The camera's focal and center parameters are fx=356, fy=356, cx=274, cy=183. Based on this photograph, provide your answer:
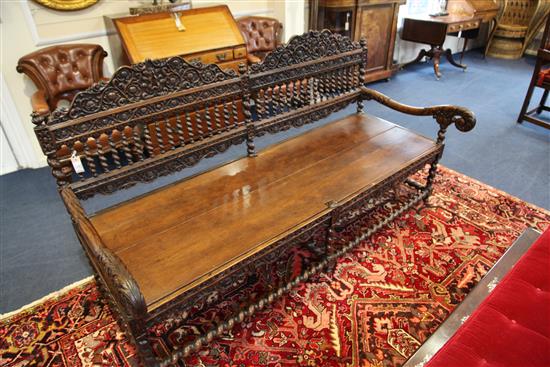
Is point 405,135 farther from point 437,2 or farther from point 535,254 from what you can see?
point 437,2

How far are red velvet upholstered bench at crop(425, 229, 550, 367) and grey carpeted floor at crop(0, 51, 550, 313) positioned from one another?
58.8 inches

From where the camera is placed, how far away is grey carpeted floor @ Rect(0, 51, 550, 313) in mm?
2188

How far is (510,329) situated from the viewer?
1276mm

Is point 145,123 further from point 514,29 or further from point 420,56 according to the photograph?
point 514,29

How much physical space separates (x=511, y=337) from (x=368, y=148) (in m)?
1.31

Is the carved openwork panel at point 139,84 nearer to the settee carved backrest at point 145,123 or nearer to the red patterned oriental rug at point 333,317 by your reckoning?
the settee carved backrest at point 145,123

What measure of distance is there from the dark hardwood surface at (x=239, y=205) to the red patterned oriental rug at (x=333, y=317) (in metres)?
0.52

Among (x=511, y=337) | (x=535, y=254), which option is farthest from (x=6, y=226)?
(x=535, y=254)

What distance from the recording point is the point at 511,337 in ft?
4.09

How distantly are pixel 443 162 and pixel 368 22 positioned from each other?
225 centimetres

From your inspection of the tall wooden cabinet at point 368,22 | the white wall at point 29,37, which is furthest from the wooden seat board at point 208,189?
the tall wooden cabinet at point 368,22

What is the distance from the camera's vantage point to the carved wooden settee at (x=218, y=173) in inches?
57.1

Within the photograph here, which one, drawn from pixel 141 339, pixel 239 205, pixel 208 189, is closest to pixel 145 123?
pixel 208 189

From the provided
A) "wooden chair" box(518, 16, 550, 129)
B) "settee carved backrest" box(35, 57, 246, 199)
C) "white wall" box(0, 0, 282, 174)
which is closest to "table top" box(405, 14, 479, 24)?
"wooden chair" box(518, 16, 550, 129)
